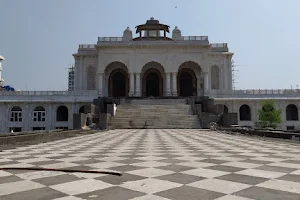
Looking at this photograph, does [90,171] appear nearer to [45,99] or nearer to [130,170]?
[130,170]

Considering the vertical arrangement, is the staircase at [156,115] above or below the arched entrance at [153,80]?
below

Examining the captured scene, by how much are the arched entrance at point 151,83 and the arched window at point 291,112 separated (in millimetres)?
18227

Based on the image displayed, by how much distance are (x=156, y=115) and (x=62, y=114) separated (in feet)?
56.2

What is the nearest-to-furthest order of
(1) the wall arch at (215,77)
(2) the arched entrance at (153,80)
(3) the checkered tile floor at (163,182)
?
(3) the checkered tile floor at (163,182) < (2) the arched entrance at (153,80) < (1) the wall arch at (215,77)

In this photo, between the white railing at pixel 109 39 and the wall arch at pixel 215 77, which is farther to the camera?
the wall arch at pixel 215 77

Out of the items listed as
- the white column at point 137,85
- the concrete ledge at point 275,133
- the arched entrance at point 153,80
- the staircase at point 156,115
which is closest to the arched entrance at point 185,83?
the arched entrance at point 153,80

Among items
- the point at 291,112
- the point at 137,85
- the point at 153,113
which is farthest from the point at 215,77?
the point at 153,113

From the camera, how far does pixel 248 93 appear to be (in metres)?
36.5

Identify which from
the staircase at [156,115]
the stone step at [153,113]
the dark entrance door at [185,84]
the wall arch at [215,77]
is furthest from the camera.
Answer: the dark entrance door at [185,84]

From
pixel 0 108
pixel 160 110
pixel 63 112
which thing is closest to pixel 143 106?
pixel 160 110

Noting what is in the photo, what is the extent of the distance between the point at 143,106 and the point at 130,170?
24.1 meters

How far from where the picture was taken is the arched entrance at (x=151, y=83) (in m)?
41.8

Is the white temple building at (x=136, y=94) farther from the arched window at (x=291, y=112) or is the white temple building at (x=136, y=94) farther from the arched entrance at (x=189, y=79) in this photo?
the arched entrance at (x=189, y=79)

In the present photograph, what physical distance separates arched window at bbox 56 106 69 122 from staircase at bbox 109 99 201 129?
10836 mm
